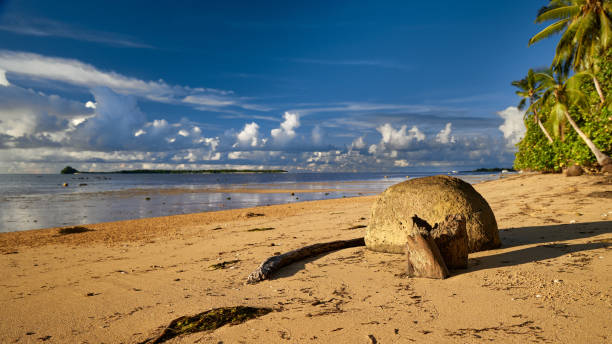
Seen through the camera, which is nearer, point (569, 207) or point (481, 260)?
point (481, 260)

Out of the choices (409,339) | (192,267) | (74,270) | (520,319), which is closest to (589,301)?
(520,319)

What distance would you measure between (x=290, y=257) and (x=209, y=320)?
241 centimetres

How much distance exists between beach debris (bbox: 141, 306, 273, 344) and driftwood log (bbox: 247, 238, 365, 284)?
1245 mm

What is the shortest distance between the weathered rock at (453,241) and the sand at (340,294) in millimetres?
190

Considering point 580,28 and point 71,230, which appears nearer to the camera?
point 71,230

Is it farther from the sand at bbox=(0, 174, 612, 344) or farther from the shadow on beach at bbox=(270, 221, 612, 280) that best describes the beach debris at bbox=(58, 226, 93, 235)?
the shadow on beach at bbox=(270, 221, 612, 280)

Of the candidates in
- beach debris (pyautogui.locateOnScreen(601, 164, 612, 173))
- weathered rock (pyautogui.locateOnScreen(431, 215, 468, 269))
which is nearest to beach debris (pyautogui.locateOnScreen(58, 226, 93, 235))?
weathered rock (pyautogui.locateOnScreen(431, 215, 468, 269))

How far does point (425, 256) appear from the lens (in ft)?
16.7

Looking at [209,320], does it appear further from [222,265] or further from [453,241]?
[453,241]

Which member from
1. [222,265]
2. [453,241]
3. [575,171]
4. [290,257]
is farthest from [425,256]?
[575,171]

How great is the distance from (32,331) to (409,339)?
489cm

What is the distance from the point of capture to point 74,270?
780 cm

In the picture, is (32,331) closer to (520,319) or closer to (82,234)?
(520,319)

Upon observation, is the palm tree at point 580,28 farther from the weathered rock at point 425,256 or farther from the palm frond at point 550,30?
the weathered rock at point 425,256
